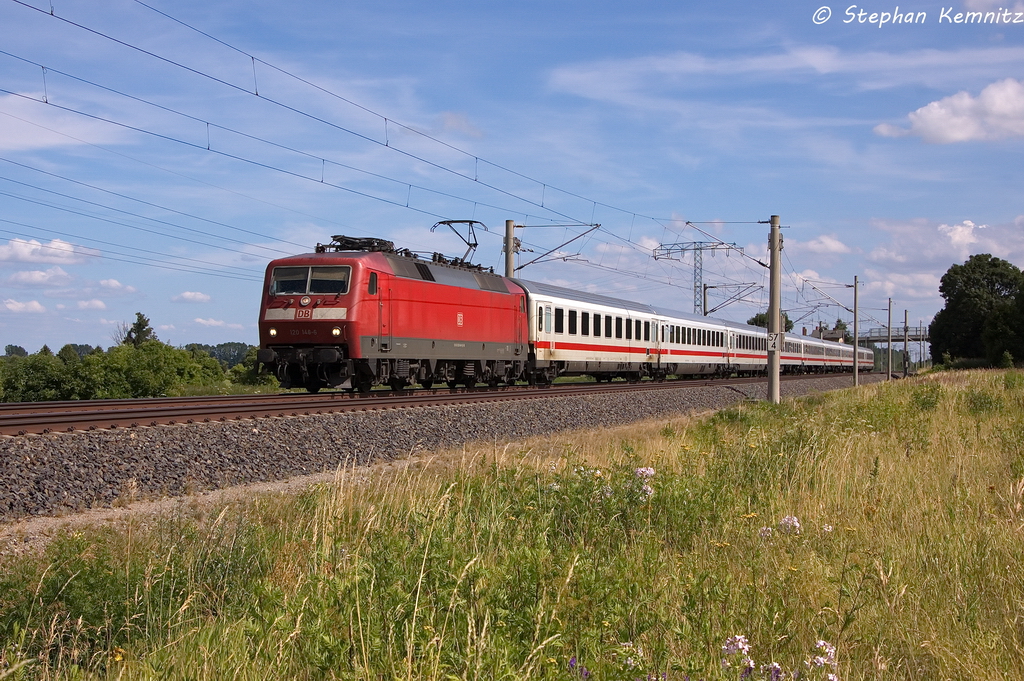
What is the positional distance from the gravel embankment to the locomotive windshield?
4084mm

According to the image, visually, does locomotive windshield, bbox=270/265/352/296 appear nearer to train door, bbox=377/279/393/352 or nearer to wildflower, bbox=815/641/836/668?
train door, bbox=377/279/393/352

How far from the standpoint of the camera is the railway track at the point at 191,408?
489 inches

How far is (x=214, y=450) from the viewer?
459 inches

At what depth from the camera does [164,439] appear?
11742 mm

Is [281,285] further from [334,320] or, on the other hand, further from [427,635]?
[427,635]

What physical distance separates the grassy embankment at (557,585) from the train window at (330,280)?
1107 cm

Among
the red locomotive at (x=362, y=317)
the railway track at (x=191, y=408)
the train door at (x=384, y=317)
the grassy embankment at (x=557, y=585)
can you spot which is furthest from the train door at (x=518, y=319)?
the grassy embankment at (x=557, y=585)

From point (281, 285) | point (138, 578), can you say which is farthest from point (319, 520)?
point (281, 285)

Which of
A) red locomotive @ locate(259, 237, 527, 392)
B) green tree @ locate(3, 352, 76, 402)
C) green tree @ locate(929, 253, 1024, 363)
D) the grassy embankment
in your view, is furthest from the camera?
green tree @ locate(929, 253, 1024, 363)

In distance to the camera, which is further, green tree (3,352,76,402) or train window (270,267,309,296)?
green tree (3,352,76,402)

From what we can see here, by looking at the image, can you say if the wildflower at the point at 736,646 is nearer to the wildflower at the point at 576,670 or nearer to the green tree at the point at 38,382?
the wildflower at the point at 576,670

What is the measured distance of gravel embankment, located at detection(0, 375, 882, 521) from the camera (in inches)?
368

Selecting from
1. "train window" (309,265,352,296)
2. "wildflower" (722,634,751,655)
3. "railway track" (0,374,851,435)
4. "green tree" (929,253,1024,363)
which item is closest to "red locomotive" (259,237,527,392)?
"train window" (309,265,352,296)

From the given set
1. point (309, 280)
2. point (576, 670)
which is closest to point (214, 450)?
point (309, 280)
